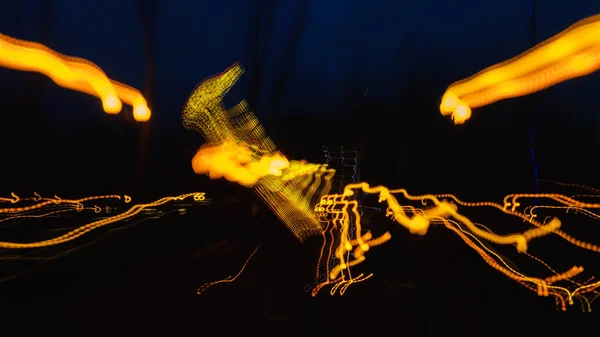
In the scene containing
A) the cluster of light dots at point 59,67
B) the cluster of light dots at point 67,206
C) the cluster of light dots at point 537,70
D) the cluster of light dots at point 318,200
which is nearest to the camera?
the cluster of light dots at point 537,70

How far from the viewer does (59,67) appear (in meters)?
4.54

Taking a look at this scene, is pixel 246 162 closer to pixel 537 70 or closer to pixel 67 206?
pixel 67 206

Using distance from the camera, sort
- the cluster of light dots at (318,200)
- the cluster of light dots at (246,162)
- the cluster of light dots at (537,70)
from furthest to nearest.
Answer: the cluster of light dots at (246,162) < the cluster of light dots at (318,200) < the cluster of light dots at (537,70)

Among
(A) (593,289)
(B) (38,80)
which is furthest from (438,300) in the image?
(B) (38,80)

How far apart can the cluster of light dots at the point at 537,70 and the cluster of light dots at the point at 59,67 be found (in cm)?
422

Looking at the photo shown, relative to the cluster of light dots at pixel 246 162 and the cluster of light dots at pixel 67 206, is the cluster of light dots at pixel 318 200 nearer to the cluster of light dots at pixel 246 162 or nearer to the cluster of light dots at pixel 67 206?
the cluster of light dots at pixel 246 162

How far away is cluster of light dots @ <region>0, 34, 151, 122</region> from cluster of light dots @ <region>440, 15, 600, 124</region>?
4.22 m

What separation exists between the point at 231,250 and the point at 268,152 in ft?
7.78

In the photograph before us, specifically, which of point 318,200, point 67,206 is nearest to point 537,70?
point 318,200

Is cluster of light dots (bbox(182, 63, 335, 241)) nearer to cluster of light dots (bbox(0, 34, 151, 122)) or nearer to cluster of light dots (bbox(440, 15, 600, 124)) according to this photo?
cluster of light dots (bbox(0, 34, 151, 122))

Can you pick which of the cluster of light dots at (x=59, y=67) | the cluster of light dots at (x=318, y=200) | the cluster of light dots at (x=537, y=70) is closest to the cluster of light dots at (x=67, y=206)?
the cluster of light dots at (x=318, y=200)

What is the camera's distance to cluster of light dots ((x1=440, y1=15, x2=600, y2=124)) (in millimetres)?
3709

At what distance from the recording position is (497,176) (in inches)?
264

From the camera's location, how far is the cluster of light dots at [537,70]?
3709 mm
